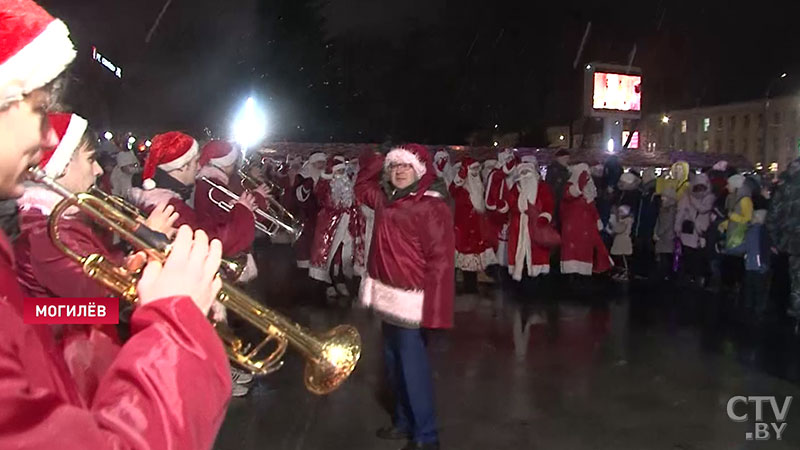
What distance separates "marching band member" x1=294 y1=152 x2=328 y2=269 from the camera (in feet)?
35.6

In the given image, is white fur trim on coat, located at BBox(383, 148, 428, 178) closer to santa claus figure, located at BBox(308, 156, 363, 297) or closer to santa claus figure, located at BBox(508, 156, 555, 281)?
santa claus figure, located at BBox(308, 156, 363, 297)

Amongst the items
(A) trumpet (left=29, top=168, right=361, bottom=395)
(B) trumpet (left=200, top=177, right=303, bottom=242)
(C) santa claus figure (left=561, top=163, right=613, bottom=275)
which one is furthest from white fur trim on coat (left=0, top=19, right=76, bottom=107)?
(C) santa claus figure (left=561, top=163, right=613, bottom=275)

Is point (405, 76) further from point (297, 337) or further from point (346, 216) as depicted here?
point (297, 337)

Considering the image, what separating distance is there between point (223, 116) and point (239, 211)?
33878mm

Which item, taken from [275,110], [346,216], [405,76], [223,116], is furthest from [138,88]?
[346,216]

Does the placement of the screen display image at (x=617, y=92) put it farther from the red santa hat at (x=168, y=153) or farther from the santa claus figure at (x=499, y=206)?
the red santa hat at (x=168, y=153)

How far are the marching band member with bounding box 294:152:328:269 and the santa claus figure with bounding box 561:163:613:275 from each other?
3.78 metres

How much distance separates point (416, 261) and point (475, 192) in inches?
263

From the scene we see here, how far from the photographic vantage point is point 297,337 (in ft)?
5.97

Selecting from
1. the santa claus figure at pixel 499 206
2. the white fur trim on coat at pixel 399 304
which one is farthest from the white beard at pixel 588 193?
the white fur trim on coat at pixel 399 304

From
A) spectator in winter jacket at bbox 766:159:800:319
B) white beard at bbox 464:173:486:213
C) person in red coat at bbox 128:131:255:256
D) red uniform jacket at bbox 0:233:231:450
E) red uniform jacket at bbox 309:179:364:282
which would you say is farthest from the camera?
white beard at bbox 464:173:486:213

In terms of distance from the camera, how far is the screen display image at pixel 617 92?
28297 mm

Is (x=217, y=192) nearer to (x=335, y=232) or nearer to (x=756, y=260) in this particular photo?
(x=335, y=232)

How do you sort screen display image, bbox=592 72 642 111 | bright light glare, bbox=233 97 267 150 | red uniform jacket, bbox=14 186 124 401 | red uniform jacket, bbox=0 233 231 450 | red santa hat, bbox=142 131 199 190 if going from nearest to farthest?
red uniform jacket, bbox=0 233 231 450, red uniform jacket, bbox=14 186 124 401, red santa hat, bbox=142 131 199 190, screen display image, bbox=592 72 642 111, bright light glare, bbox=233 97 267 150
